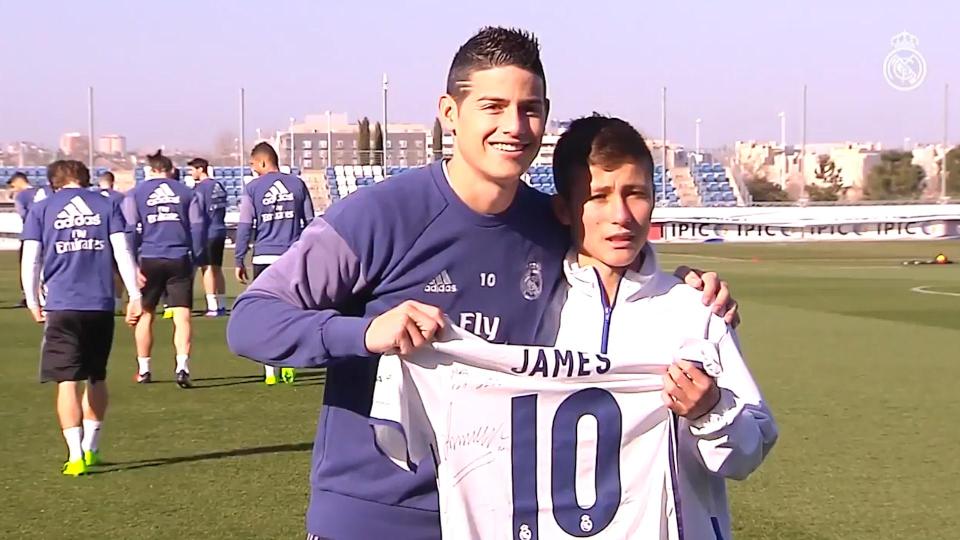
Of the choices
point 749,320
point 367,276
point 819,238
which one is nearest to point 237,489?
point 367,276

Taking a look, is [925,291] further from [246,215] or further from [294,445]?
[294,445]

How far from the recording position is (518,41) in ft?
10.5

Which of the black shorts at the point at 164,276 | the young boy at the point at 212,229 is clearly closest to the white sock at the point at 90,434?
the black shorts at the point at 164,276

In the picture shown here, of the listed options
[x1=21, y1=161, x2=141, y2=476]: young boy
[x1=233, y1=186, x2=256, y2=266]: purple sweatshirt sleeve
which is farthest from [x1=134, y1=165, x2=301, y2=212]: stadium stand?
[x1=21, y1=161, x2=141, y2=476]: young boy

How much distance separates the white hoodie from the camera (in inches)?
121

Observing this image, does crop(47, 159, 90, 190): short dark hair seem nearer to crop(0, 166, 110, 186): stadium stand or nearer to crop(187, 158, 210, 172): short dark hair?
crop(187, 158, 210, 172): short dark hair

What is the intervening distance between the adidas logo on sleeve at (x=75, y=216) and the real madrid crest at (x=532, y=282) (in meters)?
6.40

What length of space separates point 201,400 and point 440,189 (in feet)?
29.2

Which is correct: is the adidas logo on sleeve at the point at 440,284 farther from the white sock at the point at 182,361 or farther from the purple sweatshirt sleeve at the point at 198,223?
the purple sweatshirt sleeve at the point at 198,223

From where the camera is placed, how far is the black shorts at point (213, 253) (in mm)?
18016

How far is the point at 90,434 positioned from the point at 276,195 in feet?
14.3

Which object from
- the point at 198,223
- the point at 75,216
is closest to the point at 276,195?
the point at 198,223

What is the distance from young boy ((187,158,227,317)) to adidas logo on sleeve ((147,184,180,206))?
2384mm

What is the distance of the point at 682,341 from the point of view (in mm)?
3145
